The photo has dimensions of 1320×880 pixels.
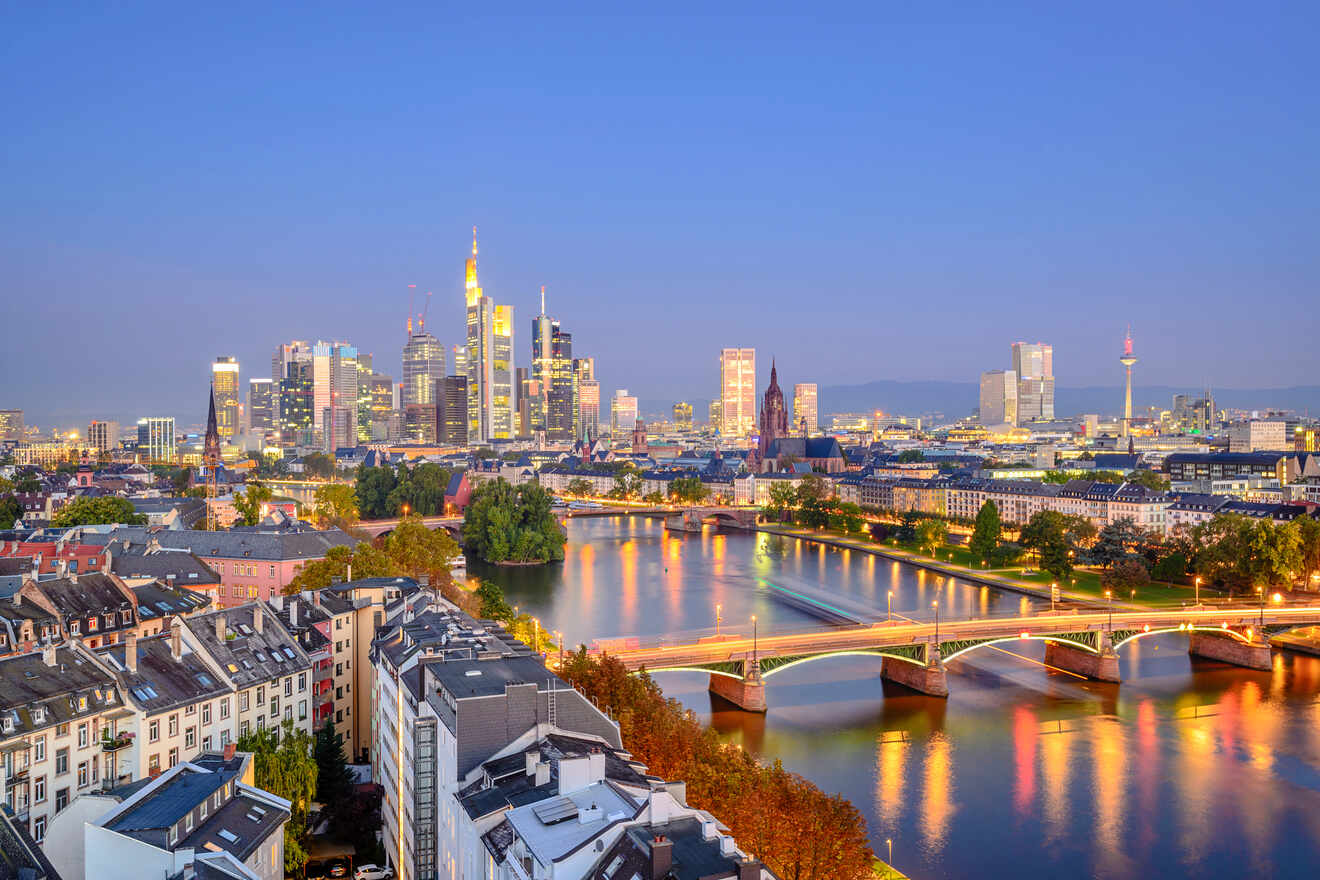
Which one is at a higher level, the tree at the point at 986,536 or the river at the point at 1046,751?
the tree at the point at 986,536

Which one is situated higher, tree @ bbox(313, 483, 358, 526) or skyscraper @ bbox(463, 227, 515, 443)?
skyscraper @ bbox(463, 227, 515, 443)

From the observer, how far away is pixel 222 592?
35.6 meters

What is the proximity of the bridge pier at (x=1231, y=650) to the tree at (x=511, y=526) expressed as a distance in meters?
31.6

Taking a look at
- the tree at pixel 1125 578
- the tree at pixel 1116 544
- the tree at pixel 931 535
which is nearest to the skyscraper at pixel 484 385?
the tree at pixel 931 535

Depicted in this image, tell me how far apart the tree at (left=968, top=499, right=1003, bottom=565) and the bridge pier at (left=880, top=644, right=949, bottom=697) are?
24.0 meters

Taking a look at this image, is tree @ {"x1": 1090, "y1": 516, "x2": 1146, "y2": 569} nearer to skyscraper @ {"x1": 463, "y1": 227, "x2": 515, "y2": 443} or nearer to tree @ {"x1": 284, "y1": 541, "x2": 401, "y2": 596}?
tree @ {"x1": 284, "y1": 541, "x2": 401, "y2": 596}

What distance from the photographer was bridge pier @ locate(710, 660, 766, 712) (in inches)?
1089

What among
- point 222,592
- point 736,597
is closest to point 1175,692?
point 736,597

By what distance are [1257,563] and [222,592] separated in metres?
37.9

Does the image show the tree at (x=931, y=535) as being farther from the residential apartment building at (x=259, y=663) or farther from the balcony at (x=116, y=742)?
the balcony at (x=116, y=742)

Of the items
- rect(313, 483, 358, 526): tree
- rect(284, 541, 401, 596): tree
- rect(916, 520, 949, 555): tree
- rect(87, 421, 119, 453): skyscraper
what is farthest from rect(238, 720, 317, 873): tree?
rect(87, 421, 119, 453): skyscraper

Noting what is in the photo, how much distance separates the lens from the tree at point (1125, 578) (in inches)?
1709

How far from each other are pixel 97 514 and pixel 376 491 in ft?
99.7

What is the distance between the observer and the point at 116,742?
53.4ft
